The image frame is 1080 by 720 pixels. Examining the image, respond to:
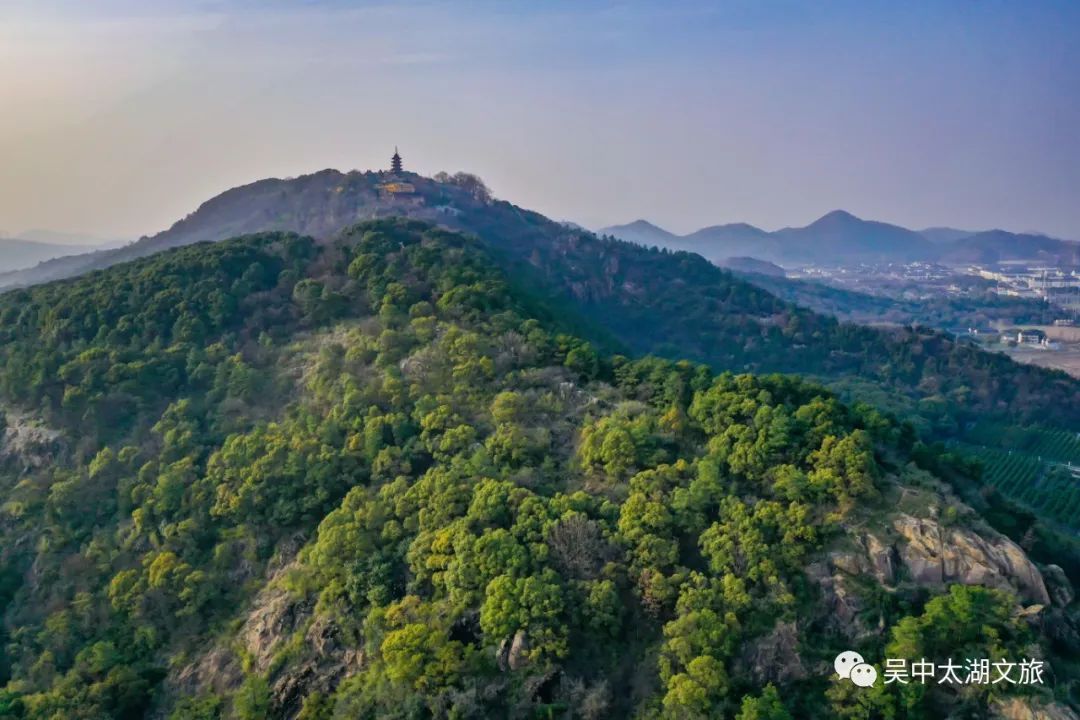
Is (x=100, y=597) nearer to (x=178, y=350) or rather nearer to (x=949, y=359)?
(x=178, y=350)

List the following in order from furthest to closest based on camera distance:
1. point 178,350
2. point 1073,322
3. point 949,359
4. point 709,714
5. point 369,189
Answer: point 1073,322
point 369,189
point 949,359
point 178,350
point 709,714

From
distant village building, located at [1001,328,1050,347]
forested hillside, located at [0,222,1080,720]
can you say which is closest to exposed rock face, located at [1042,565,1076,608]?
forested hillside, located at [0,222,1080,720]

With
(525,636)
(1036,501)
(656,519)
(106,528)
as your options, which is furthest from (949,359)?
(106,528)

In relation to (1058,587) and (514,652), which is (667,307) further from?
(514,652)

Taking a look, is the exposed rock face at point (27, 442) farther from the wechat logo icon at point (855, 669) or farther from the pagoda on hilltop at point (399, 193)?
the pagoda on hilltop at point (399, 193)

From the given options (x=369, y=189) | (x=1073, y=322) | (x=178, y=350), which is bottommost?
(x=1073, y=322)

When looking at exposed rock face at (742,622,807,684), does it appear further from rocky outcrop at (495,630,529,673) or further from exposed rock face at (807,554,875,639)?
rocky outcrop at (495,630,529,673)
